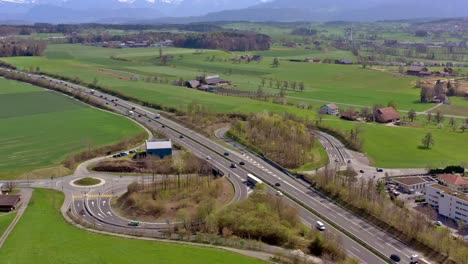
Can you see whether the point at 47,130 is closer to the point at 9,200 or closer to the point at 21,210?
the point at 9,200

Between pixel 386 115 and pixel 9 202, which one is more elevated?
pixel 386 115

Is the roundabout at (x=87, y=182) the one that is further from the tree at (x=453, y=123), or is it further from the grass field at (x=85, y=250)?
the tree at (x=453, y=123)

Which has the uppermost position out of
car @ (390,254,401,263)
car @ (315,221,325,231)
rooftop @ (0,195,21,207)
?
rooftop @ (0,195,21,207)

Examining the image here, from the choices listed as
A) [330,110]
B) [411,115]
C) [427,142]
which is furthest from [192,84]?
[427,142]

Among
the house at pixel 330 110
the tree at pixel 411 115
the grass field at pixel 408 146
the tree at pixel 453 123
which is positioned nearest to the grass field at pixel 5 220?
the grass field at pixel 408 146

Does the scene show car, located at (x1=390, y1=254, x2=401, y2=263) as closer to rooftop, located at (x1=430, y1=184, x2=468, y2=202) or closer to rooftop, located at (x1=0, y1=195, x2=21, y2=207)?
rooftop, located at (x1=430, y1=184, x2=468, y2=202)

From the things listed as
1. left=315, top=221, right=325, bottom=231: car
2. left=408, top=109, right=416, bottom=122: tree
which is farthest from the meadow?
left=315, top=221, right=325, bottom=231: car

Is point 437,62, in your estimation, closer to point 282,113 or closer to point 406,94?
point 406,94
